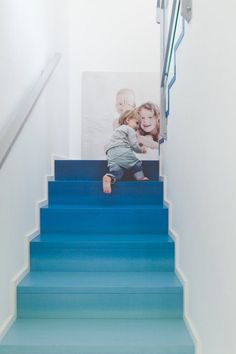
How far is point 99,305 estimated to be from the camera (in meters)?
1.60

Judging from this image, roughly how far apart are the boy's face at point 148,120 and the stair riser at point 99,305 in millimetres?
2589

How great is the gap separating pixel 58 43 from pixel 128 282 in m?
2.71

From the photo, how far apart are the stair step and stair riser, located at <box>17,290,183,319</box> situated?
0.03m

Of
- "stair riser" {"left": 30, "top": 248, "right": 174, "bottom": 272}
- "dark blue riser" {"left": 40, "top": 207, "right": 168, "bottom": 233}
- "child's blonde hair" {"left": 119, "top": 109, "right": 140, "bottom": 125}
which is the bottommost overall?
"stair riser" {"left": 30, "top": 248, "right": 174, "bottom": 272}

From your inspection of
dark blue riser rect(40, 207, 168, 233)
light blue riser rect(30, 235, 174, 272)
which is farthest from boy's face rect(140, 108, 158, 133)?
light blue riser rect(30, 235, 174, 272)

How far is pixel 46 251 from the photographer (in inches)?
72.4

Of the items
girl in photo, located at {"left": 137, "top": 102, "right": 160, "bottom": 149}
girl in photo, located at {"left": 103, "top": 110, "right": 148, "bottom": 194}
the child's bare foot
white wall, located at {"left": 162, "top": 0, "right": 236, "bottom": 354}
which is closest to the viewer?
white wall, located at {"left": 162, "top": 0, "right": 236, "bottom": 354}

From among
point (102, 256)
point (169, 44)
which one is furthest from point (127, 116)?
point (102, 256)

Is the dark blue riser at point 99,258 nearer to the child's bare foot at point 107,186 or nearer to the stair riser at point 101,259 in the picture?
the stair riser at point 101,259

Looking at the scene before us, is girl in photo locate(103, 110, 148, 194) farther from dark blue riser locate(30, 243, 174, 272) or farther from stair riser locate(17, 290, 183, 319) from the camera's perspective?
stair riser locate(17, 290, 183, 319)

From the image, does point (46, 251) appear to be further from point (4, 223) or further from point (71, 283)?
point (4, 223)

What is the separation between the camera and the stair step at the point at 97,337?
135 cm

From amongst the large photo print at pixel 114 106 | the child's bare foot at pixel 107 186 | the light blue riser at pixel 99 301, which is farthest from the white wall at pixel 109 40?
the light blue riser at pixel 99 301

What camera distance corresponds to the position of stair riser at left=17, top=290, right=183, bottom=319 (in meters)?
1.60
